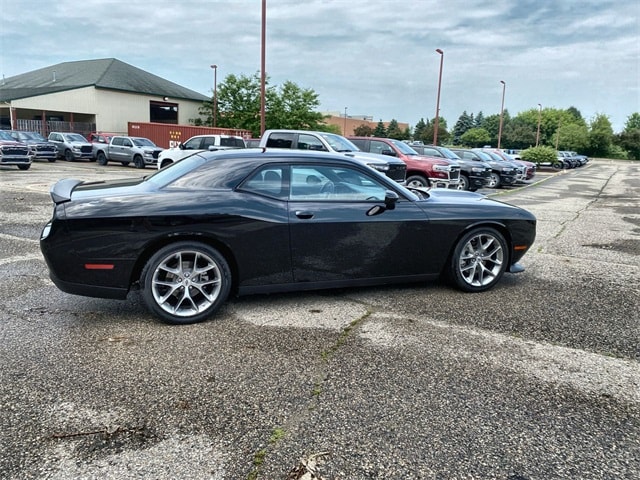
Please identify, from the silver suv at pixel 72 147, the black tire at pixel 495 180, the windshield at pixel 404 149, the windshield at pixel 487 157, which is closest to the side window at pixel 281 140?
the windshield at pixel 404 149

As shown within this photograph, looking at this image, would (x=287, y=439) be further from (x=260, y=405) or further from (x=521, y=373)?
(x=521, y=373)

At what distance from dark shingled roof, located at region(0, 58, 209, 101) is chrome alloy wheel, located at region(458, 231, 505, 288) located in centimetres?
4073

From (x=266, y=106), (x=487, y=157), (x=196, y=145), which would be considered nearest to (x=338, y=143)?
(x=196, y=145)

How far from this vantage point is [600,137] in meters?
84.4

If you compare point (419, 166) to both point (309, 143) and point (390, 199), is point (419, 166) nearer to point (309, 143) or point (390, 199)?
point (309, 143)

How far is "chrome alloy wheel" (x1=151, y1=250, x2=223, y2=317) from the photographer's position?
4227 millimetres

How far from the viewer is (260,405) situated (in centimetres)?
305

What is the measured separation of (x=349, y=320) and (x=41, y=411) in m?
2.47

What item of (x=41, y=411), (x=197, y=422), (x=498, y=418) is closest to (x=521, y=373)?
(x=498, y=418)

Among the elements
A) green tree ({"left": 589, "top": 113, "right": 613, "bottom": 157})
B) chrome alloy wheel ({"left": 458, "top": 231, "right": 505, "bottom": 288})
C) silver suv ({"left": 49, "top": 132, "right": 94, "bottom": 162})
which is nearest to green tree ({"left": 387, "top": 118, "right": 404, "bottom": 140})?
green tree ({"left": 589, "top": 113, "right": 613, "bottom": 157})

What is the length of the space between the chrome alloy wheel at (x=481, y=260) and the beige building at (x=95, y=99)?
40.8m

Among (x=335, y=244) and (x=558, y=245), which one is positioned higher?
(x=335, y=244)

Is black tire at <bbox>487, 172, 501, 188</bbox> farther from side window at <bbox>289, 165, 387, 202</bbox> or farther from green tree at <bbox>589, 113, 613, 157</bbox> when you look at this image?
green tree at <bbox>589, 113, 613, 157</bbox>

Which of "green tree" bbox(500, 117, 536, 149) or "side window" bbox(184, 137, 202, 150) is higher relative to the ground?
"green tree" bbox(500, 117, 536, 149)
